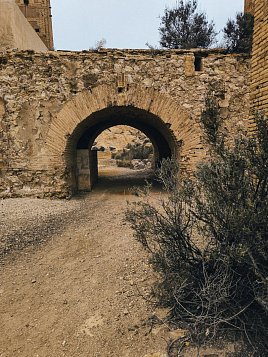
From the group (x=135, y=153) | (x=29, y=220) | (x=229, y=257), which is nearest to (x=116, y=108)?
(x=29, y=220)

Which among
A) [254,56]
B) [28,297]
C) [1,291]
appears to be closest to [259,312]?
[28,297]

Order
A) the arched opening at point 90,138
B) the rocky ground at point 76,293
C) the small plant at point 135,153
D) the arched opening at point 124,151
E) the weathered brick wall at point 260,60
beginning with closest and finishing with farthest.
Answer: the rocky ground at point 76,293, the weathered brick wall at point 260,60, the arched opening at point 90,138, the arched opening at point 124,151, the small plant at point 135,153

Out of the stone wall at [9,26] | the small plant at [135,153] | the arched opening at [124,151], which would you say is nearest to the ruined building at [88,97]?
the stone wall at [9,26]

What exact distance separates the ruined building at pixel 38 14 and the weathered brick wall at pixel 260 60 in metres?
13.3

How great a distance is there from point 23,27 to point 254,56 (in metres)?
7.45

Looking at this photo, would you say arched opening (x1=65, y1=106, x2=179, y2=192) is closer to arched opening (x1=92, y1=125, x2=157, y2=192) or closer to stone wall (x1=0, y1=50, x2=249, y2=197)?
stone wall (x1=0, y1=50, x2=249, y2=197)

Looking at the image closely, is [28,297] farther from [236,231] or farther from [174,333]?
[236,231]

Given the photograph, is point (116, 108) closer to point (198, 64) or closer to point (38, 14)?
point (198, 64)

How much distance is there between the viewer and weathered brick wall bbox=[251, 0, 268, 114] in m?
3.34

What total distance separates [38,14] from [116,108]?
1098 centimetres

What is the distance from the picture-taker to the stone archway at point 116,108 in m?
6.23

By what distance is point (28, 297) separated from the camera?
290cm

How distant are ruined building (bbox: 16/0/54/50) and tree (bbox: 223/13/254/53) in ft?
30.9

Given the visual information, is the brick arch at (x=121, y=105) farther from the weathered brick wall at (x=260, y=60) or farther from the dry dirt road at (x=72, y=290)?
the weathered brick wall at (x=260, y=60)
